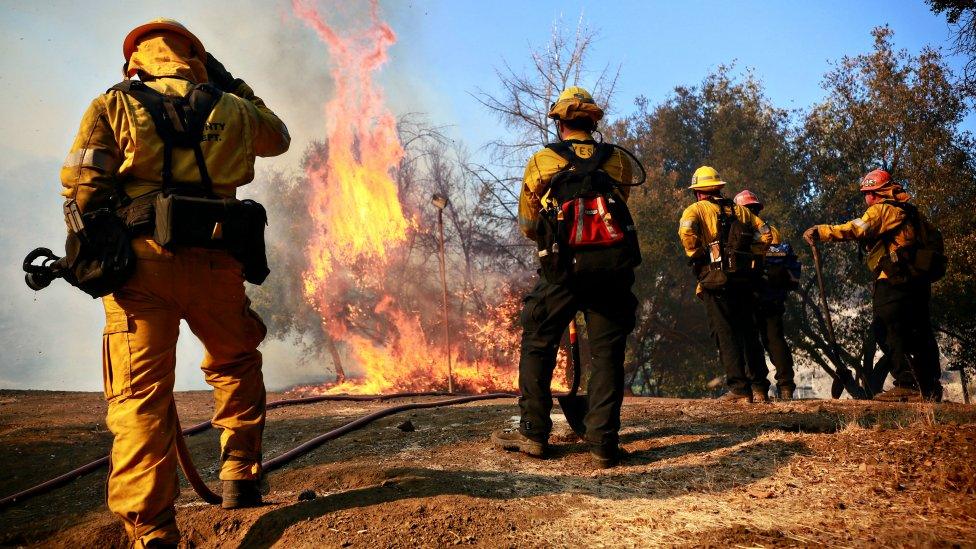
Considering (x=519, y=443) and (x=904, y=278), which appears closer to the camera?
(x=519, y=443)

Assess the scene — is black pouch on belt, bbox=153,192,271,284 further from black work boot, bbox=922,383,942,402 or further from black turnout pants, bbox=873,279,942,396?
black work boot, bbox=922,383,942,402

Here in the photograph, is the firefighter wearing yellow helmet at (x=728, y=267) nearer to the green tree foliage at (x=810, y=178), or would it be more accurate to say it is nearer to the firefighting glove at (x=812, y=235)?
the firefighting glove at (x=812, y=235)

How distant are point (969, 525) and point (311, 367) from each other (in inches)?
1339

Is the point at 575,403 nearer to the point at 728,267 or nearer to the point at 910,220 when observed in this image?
the point at 728,267

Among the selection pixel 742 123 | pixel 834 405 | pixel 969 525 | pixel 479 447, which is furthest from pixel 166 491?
pixel 742 123

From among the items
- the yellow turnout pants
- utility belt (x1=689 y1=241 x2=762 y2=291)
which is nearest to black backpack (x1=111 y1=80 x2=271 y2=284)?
the yellow turnout pants

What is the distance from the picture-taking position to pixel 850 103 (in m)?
19.8

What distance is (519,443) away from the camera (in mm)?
4344

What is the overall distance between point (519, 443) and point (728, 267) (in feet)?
10.2

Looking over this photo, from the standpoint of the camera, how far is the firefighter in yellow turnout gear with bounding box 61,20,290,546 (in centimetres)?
279

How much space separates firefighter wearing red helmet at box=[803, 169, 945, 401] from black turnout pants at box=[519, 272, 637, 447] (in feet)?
11.9

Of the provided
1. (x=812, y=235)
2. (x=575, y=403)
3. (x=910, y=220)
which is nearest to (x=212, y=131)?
(x=575, y=403)

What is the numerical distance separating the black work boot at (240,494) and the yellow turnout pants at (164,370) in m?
0.04

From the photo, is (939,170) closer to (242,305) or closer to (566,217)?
(566,217)
